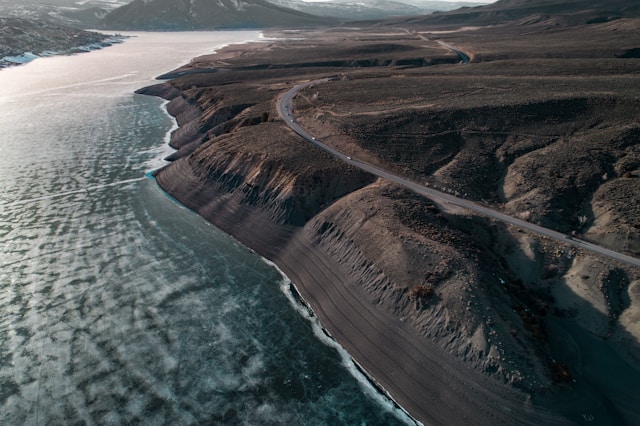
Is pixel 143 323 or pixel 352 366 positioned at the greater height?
pixel 143 323

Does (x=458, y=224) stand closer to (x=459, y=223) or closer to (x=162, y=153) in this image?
(x=459, y=223)

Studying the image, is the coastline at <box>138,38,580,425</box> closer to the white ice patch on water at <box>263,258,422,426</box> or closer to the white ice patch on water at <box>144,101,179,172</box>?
the white ice patch on water at <box>263,258,422,426</box>

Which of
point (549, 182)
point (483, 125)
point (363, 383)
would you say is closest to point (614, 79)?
point (483, 125)

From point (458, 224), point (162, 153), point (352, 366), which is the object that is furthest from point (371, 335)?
point (162, 153)

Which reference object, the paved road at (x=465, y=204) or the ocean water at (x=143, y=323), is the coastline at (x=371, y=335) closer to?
the ocean water at (x=143, y=323)

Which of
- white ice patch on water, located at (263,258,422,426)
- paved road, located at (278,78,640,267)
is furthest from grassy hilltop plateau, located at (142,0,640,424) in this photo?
paved road, located at (278,78,640,267)

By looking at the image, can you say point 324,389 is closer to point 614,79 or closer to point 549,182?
point 549,182

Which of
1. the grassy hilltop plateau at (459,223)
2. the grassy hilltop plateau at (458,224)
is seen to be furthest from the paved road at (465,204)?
the grassy hilltop plateau at (459,223)
